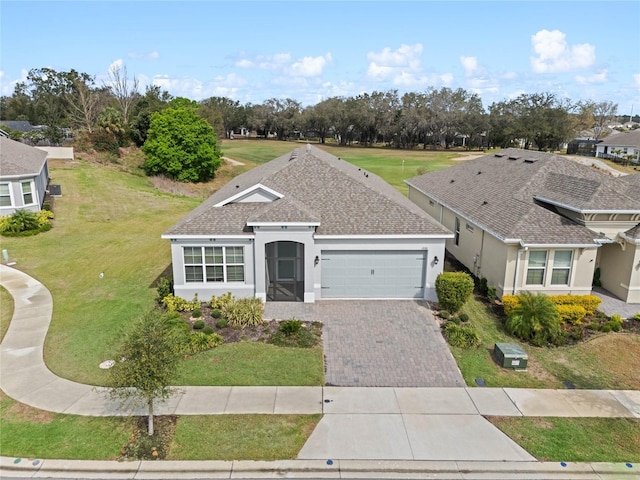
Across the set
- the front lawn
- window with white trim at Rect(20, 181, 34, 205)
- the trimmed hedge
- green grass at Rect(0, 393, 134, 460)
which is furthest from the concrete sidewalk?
window with white trim at Rect(20, 181, 34, 205)

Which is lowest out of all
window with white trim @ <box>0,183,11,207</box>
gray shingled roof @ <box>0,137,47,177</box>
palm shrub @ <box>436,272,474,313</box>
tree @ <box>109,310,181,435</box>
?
palm shrub @ <box>436,272,474,313</box>

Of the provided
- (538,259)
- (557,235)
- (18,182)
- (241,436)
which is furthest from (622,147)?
(241,436)

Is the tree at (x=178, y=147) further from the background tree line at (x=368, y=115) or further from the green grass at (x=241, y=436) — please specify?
the green grass at (x=241, y=436)

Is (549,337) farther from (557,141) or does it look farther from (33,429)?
(557,141)

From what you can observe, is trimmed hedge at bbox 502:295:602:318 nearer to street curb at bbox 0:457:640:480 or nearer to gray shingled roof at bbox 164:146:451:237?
gray shingled roof at bbox 164:146:451:237

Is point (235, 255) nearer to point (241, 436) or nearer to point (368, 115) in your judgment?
point (241, 436)

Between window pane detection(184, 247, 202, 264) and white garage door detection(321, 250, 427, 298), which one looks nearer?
window pane detection(184, 247, 202, 264)

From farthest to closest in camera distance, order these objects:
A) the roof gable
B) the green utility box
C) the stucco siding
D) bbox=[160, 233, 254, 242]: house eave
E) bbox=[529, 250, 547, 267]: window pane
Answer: the roof gable
the stucco siding
bbox=[529, 250, 547, 267]: window pane
bbox=[160, 233, 254, 242]: house eave
the green utility box
